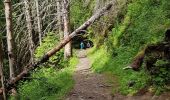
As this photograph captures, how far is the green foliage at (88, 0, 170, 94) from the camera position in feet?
45.6

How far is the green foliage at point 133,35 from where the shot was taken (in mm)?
13909

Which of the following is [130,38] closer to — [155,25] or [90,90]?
[155,25]

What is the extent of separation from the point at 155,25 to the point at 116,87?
4233mm

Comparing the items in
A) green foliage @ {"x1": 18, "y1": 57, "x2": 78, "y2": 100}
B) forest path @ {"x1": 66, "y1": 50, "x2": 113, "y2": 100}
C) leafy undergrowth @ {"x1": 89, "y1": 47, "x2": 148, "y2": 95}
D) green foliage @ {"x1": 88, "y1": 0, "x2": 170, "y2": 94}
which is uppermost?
green foliage @ {"x1": 88, "y1": 0, "x2": 170, "y2": 94}

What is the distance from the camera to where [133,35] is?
667 inches

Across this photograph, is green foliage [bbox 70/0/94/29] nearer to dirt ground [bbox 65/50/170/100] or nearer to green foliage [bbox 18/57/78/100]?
dirt ground [bbox 65/50/170/100]

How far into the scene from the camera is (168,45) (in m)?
10.7

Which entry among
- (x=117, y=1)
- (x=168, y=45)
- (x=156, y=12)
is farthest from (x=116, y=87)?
(x=117, y=1)

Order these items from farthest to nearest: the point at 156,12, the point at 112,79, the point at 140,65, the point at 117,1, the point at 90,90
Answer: the point at 117,1, the point at 156,12, the point at 112,79, the point at 90,90, the point at 140,65

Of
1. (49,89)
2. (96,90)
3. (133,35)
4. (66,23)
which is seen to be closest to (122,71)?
(96,90)

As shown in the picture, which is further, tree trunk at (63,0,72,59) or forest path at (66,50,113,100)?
tree trunk at (63,0,72,59)

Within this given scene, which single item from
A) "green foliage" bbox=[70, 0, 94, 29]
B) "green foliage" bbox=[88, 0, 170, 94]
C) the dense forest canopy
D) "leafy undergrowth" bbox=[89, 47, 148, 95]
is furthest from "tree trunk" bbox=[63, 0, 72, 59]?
"green foliage" bbox=[70, 0, 94, 29]

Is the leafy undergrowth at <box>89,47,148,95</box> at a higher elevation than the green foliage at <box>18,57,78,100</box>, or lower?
higher

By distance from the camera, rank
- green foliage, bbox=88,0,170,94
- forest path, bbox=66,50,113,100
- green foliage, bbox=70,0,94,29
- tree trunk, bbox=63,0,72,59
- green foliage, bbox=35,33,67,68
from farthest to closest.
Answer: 1. green foliage, bbox=70,0,94,29
2. green foliage, bbox=35,33,67,68
3. tree trunk, bbox=63,0,72,59
4. green foliage, bbox=88,0,170,94
5. forest path, bbox=66,50,113,100
